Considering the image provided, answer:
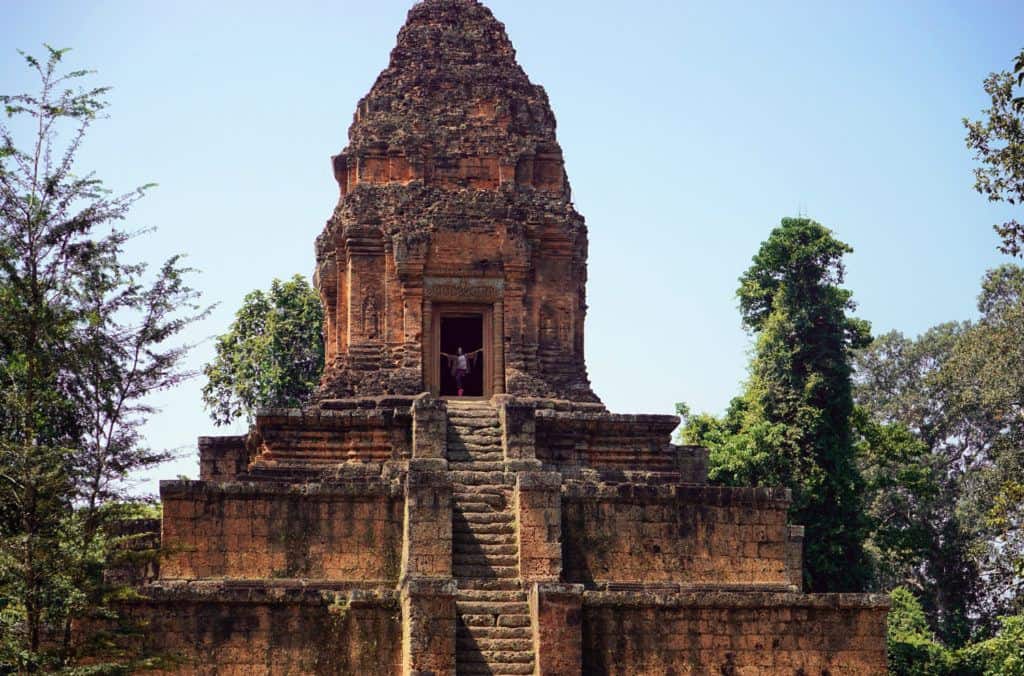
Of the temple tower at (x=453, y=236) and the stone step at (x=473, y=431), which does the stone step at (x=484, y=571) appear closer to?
the stone step at (x=473, y=431)

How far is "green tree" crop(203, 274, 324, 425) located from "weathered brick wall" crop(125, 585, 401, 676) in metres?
17.1

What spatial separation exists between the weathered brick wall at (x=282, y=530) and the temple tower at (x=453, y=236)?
2.87 m

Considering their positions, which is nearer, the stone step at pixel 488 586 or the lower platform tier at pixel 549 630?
the lower platform tier at pixel 549 630

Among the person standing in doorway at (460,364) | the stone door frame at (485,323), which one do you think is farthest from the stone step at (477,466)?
the person standing in doorway at (460,364)

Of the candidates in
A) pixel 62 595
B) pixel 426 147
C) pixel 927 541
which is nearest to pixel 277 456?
pixel 426 147

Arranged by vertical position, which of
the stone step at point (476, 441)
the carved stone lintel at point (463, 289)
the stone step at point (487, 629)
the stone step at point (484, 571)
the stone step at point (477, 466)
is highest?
the carved stone lintel at point (463, 289)

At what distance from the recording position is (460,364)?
74.7 feet

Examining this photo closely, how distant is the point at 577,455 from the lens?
21.1 m

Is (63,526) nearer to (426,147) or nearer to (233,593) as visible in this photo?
(233,593)

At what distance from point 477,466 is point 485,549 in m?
1.64

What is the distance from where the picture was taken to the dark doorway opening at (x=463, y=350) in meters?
23.0

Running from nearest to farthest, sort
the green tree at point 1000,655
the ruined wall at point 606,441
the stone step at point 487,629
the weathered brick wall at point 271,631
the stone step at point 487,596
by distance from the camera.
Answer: the weathered brick wall at point 271,631, the stone step at point 487,629, the stone step at point 487,596, the ruined wall at point 606,441, the green tree at point 1000,655

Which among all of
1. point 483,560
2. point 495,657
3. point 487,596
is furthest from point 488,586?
point 495,657

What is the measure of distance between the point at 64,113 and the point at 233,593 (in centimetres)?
550
